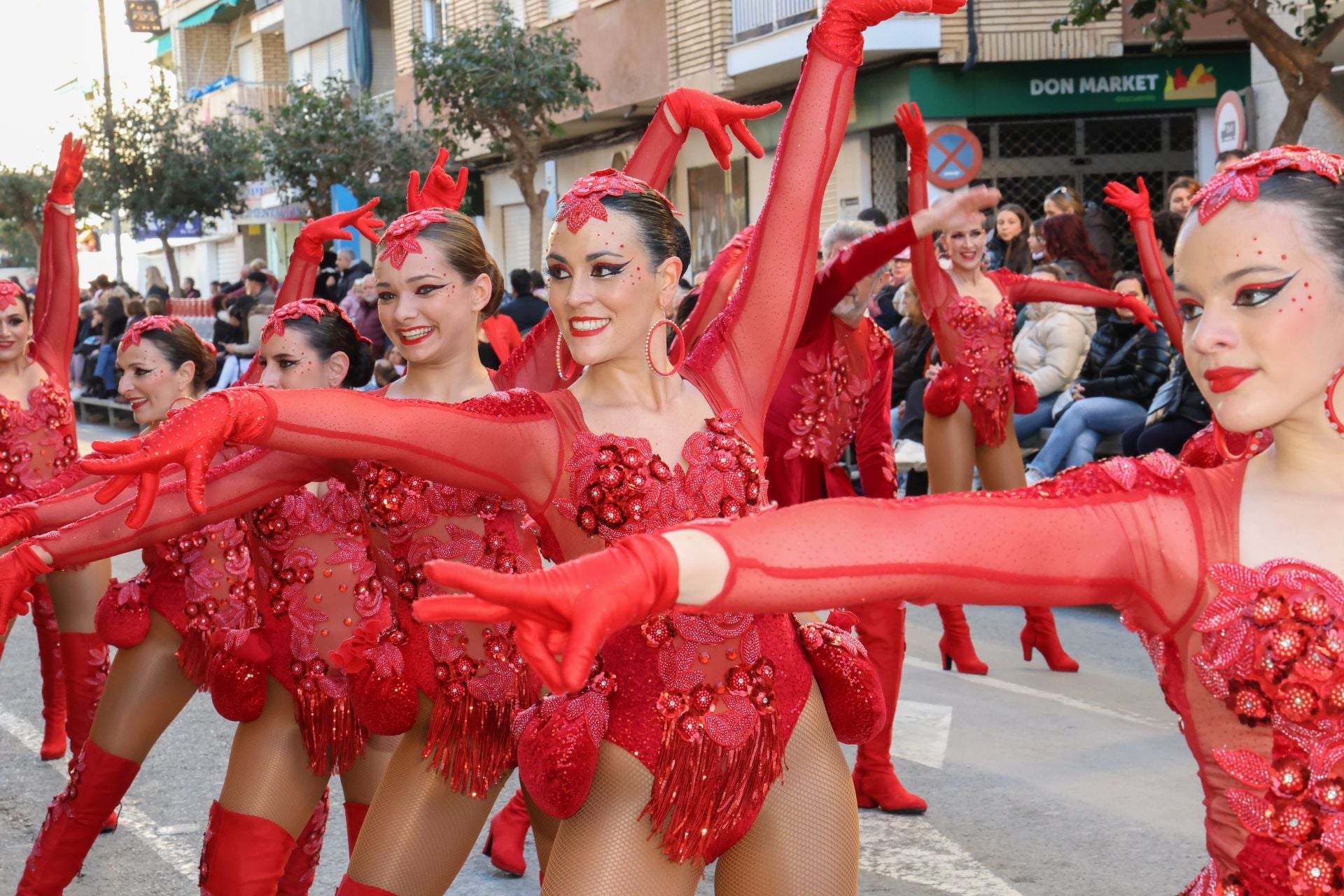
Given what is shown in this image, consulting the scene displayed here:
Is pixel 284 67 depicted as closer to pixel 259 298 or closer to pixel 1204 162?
pixel 259 298

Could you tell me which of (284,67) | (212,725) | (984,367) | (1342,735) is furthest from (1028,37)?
(284,67)

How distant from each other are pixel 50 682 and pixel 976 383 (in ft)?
14.1

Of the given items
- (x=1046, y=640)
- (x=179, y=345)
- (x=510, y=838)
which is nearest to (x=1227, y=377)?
(x=510, y=838)

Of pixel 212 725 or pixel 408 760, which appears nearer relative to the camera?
pixel 408 760

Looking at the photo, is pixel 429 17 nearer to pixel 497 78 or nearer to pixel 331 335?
pixel 497 78

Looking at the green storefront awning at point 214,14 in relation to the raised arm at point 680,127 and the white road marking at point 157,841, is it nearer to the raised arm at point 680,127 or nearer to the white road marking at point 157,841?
the white road marking at point 157,841

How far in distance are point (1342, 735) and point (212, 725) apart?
19.9 feet

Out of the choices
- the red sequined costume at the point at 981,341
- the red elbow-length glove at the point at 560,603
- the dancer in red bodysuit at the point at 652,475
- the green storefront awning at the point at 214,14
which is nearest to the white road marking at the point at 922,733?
the red sequined costume at the point at 981,341

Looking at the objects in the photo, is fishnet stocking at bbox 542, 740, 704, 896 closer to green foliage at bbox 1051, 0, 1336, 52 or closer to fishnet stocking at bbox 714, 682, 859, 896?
fishnet stocking at bbox 714, 682, 859, 896

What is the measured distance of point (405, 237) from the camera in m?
3.97

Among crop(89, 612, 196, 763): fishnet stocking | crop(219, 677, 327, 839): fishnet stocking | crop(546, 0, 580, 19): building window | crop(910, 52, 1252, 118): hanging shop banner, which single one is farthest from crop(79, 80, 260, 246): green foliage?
crop(219, 677, 327, 839): fishnet stocking

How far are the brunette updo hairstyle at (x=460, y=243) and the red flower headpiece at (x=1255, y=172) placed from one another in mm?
2177

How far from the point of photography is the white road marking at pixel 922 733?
630cm

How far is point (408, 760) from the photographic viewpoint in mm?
3605
